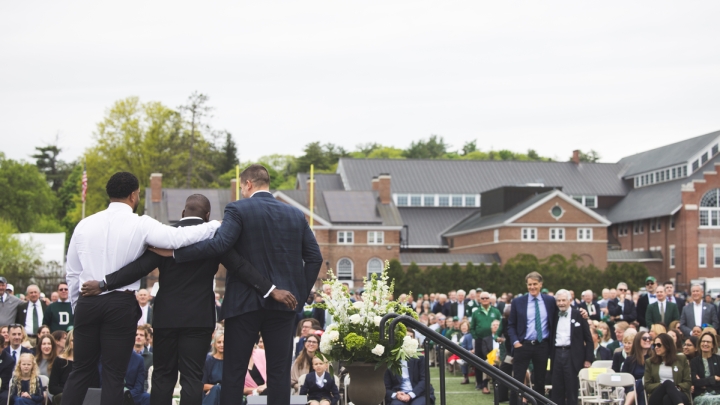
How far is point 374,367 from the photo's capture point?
7918 millimetres

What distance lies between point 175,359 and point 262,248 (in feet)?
3.71

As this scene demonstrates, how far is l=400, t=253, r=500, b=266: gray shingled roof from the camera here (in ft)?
217

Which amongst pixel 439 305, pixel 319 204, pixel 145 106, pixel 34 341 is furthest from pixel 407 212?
pixel 34 341

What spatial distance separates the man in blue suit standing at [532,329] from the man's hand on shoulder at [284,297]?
634 centimetres

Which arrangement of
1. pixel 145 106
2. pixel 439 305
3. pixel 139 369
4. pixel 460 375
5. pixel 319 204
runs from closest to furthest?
pixel 139 369 < pixel 460 375 < pixel 439 305 < pixel 319 204 < pixel 145 106

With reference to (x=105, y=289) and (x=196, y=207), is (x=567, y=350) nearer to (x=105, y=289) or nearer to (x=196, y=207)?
(x=196, y=207)

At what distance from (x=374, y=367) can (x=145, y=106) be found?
224 feet

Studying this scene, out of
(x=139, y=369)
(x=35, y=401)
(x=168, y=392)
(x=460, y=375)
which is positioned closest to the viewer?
(x=168, y=392)

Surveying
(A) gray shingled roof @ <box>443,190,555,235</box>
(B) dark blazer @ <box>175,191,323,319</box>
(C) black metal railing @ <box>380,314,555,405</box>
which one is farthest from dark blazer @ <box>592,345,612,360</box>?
(A) gray shingled roof @ <box>443,190,555,235</box>

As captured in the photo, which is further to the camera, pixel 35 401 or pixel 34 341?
pixel 34 341

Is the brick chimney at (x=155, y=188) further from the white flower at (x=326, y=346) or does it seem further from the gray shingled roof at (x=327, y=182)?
the white flower at (x=326, y=346)

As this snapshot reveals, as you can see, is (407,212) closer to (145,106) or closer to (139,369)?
(145,106)

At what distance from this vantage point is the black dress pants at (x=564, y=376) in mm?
12844

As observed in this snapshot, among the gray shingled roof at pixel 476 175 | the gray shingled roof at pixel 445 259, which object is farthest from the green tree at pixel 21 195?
the gray shingled roof at pixel 445 259
